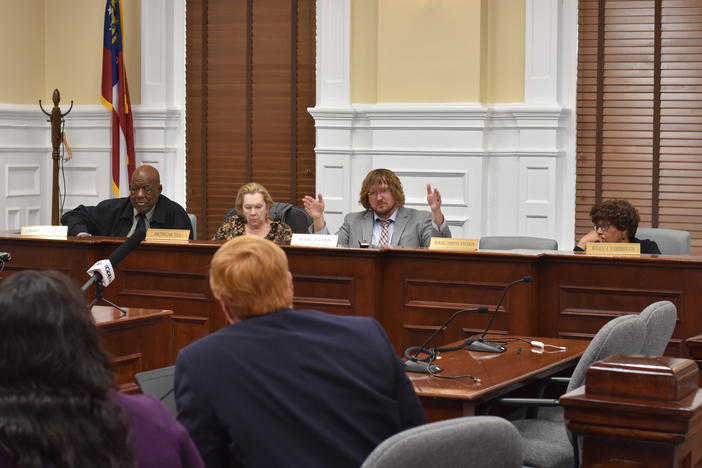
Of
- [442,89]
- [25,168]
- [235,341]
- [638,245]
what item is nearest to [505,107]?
[442,89]

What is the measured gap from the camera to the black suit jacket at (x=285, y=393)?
7.29 ft

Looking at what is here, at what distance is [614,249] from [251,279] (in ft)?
10.1

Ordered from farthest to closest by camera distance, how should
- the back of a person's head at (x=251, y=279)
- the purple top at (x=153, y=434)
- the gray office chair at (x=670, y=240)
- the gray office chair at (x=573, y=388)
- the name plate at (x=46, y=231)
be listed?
the name plate at (x=46, y=231) < the gray office chair at (x=670, y=240) < the gray office chair at (x=573, y=388) < the back of a person's head at (x=251, y=279) < the purple top at (x=153, y=434)

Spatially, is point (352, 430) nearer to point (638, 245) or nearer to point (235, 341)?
point (235, 341)

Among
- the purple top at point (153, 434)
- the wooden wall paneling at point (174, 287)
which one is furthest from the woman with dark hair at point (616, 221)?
the purple top at point (153, 434)

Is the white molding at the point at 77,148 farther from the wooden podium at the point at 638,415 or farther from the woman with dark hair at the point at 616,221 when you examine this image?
the wooden podium at the point at 638,415

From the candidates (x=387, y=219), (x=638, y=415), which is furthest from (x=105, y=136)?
(x=638, y=415)

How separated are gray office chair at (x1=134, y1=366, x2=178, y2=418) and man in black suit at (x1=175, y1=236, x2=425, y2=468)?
1.35ft

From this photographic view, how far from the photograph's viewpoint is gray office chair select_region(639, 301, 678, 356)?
3.62m

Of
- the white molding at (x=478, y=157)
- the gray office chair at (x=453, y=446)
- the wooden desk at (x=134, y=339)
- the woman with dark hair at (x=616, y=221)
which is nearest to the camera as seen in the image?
the gray office chair at (x=453, y=446)

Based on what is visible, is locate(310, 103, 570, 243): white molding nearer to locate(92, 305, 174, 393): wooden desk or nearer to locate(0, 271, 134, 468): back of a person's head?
locate(92, 305, 174, 393): wooden desk

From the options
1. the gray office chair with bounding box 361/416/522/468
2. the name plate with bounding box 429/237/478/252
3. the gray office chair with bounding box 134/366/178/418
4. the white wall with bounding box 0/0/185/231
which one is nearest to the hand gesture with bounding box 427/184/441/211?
the name plate with bounding box 429/237/478/252

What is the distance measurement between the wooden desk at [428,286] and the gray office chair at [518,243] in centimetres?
59

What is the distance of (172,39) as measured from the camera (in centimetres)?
823
